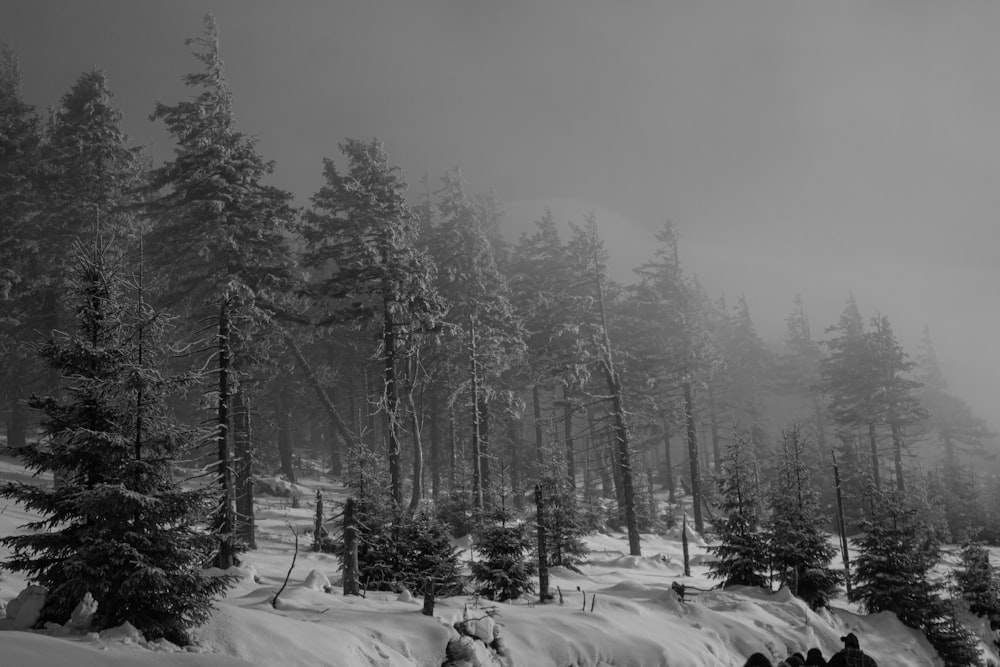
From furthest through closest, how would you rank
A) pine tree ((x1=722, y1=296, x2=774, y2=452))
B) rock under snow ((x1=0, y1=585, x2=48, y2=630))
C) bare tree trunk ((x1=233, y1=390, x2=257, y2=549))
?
1. pine tree ((x1=722, y1=296, x2=774, y2=452))
2. bare tree trunk ((x1=233, y1=390, x2=257, y2=549))
3. rock under snow ((x1=0, y1=585, x2=48, y2=630))

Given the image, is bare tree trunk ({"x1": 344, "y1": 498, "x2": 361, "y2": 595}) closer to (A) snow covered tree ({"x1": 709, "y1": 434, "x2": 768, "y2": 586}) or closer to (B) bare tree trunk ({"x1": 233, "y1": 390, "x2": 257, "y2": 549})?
(B) bare tree trunk ({"x1": 233, "y1": 390, "x2": 257, "y2": 549})

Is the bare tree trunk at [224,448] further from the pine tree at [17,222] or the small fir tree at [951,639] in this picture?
the small fir tree at [951,639]

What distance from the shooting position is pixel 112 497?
9.05m

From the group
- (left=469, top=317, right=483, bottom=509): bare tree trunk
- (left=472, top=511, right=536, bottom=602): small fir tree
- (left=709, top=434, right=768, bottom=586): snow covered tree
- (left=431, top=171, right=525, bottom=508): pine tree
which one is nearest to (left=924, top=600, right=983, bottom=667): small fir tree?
(left=709, top=434, right=768, bottom=586): snow covered tree

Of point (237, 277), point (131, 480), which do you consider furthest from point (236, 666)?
point (237, 277)

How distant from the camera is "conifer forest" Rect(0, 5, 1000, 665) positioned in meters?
9.68

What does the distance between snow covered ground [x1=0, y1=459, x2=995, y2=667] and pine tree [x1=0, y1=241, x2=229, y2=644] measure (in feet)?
1.88

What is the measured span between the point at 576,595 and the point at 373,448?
24270 mm

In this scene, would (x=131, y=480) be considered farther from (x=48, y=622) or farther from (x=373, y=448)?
(x=373, y=448)

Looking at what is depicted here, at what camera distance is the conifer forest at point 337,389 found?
9680 millimetres

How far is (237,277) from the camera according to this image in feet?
72.9

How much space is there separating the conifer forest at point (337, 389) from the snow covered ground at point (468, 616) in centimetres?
70

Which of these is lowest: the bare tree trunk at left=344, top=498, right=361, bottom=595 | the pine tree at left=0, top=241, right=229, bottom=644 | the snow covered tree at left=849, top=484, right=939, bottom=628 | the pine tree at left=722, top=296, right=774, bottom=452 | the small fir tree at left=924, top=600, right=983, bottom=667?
the small fir tree at left=924, top=600, right=983, bottom=667

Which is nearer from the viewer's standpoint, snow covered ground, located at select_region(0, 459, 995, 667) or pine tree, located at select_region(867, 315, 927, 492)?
snow covered ground, located at select_region(0, 459, 995, 667)
